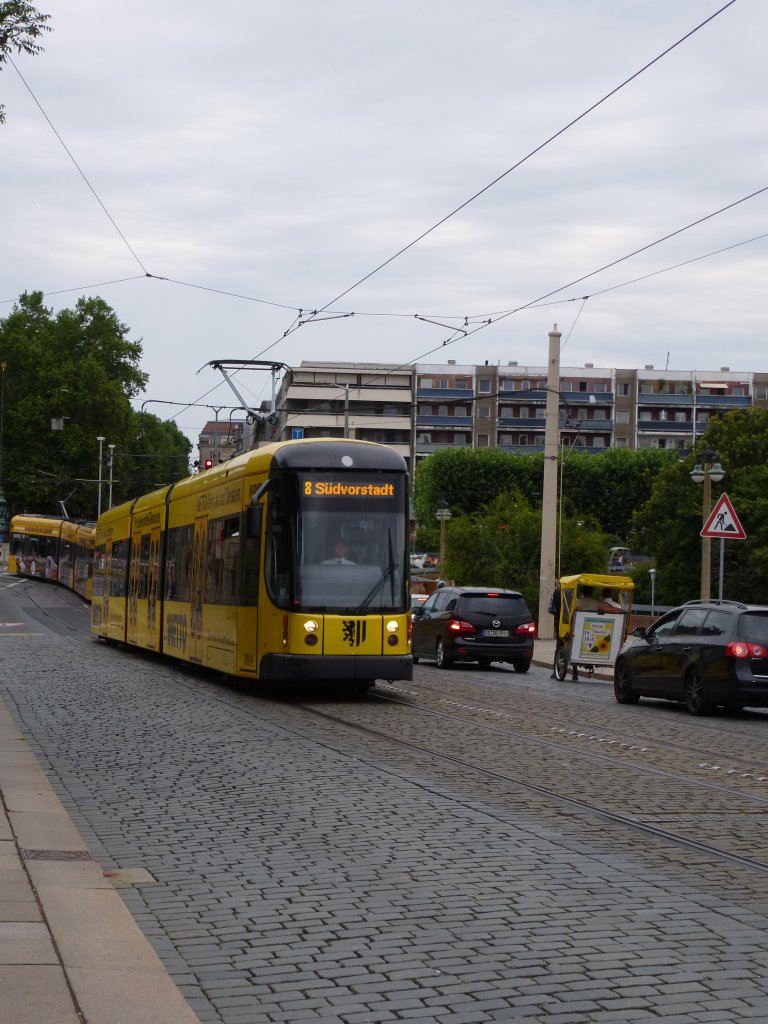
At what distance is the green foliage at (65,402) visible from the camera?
Answer: 287ft

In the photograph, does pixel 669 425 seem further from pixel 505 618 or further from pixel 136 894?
pixel 136 894

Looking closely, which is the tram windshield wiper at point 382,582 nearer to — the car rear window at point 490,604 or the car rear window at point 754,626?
the car rear window at point 754,626

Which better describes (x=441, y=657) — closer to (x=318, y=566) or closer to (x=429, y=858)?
(x=318, y=566)

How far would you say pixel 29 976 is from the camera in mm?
5176

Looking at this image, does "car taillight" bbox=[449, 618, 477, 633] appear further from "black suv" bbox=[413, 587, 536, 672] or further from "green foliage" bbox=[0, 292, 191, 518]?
"green foliage" bbox=[0, 292, 191, 518]

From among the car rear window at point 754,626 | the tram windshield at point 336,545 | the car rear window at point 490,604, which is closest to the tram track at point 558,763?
the tram windshield at point 336,545

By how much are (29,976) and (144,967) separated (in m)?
0.50

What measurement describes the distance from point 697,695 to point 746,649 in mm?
1228

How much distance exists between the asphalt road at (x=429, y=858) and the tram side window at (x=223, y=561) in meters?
3.41

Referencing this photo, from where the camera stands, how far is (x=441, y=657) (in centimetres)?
3080

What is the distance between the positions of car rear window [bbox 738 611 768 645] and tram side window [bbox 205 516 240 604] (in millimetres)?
6420

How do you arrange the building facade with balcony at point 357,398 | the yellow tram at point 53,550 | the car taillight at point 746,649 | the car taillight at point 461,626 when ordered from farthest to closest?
1. the building facade with balcony at point 357,398
2. the yellow tram at point 53,550
3. the car taillight at point 461,626
4. the car taillight at point 746,649

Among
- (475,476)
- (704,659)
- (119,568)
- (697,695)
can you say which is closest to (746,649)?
(704,659)

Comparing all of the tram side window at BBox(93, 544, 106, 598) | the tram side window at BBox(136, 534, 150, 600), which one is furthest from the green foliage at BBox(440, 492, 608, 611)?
the tram side window at BBox(136, 534, 150, 600)
